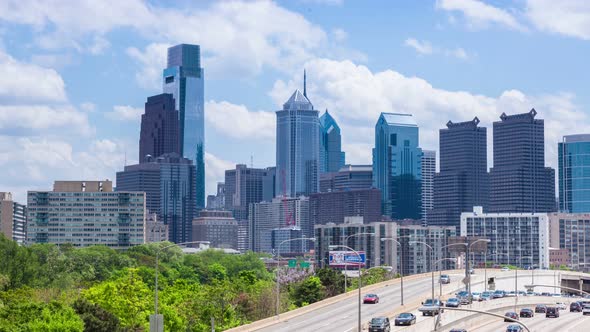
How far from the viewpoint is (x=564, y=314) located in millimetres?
154250

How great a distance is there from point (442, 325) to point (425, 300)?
71.0 feet

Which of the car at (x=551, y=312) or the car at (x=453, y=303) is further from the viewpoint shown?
the car at (x=551, y=312)

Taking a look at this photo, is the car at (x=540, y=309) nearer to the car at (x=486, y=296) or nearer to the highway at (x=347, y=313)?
the car at (x=486, y=296)

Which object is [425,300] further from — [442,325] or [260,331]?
[260,331]

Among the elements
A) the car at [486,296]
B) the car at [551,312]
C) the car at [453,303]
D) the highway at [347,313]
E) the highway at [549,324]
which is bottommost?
the highway at [549,324]

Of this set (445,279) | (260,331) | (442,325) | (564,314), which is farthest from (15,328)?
(445,279)

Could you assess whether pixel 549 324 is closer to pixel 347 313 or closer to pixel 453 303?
pixel 453 303

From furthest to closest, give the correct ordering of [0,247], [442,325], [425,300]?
[0,247] → [425,300] → [442,325]

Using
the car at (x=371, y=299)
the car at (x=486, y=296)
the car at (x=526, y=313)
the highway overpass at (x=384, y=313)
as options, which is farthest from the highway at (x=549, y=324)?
the car at (x=371, y=299)

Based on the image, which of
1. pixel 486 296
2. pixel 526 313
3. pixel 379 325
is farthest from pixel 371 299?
pixel 379 325

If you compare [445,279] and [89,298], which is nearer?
[89,298]

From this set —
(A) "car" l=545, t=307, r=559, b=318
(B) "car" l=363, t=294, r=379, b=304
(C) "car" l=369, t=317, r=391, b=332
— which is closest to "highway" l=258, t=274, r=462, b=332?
(B) "car" l=363, t=294, r=379, b=304

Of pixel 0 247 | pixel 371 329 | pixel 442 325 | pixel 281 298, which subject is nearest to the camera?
pixel 371 329

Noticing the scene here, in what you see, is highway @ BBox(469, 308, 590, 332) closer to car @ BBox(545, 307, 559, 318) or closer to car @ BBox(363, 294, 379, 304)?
car @ BBox(545, 307, 559, 318)
